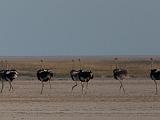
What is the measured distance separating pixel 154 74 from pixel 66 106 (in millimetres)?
12707

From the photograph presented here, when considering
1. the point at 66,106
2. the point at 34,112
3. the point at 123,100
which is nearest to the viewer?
the point at 34,112

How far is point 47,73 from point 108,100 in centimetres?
1029

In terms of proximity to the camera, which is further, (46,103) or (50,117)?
(46,103)

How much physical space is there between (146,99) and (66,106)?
533 centimetres

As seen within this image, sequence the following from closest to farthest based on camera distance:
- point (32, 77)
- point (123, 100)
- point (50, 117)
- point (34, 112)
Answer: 1. point (50, 117)
2. point (34, 112)
3. point (123, 100)
4. point (32, 77)

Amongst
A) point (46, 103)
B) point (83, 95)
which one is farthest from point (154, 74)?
point (46, 103)

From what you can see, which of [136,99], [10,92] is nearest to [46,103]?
[136,99]

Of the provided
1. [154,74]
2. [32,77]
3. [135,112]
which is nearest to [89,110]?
[135,112]

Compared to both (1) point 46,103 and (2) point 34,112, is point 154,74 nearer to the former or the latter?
(1) point 46,103

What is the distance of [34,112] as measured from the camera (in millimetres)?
28359

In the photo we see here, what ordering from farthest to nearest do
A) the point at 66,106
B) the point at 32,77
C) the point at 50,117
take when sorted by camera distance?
the point at 32,77 → the point at 66,106 → the point at 50,117

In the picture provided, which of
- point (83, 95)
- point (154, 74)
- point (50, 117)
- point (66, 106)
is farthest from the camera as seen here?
point (154, 74)

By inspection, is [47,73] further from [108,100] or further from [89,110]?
[89,110]

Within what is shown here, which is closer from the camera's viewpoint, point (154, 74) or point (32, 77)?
point (154, 74)
